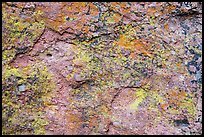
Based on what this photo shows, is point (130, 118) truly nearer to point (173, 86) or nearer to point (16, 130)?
point (173, 86)

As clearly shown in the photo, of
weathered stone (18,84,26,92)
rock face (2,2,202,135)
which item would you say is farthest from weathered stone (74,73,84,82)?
weathered stone (18,84,26,92)

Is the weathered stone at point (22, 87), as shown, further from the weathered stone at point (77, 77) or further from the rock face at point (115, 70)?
the weathered stone at point (77, 77)

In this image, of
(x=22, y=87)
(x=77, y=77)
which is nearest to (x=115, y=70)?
(x=77, y=77)

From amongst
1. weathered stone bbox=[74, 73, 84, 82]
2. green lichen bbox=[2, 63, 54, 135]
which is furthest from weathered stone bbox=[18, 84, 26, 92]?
weathered stone bbox=[74, 73, 84, 82]

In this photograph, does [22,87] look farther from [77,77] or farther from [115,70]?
[115,70]

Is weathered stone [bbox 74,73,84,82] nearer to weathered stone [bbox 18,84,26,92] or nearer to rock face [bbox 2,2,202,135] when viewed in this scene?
rock face [bbox 2,2,202,135]

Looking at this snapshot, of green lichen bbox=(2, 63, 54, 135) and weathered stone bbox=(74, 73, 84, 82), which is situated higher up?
weathered stone bbox=(74, 73, 84, 82)

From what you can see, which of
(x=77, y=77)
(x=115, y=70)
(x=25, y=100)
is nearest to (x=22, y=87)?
(x=25, y=100)

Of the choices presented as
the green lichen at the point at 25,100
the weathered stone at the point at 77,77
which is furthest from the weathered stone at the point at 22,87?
the weathered stone at the point at 77,77
